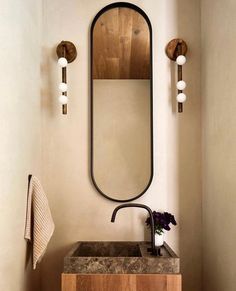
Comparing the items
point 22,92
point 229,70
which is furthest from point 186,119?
point 22,92

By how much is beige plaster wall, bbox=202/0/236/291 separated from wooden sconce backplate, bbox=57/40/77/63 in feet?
2.52

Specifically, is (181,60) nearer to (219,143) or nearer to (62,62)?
(219,143)

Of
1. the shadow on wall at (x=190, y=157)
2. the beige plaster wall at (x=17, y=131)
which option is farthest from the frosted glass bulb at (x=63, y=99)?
the shadow on wall at (x=190, y=157)

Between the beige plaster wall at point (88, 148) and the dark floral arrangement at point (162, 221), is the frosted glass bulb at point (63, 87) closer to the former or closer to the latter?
the beige plaster wall at point (88, 148)

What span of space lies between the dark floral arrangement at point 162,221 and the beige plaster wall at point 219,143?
215mm

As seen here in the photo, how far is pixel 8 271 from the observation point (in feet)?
4.20

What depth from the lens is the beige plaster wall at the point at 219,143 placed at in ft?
4.62

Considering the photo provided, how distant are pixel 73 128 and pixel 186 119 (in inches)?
26.8

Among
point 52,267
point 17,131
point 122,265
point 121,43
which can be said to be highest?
point 121,43

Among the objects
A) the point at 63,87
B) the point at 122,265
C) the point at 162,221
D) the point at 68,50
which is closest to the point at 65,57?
the point at 68,50

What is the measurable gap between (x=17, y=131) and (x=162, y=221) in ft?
2.91

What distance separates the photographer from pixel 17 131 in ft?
4.60

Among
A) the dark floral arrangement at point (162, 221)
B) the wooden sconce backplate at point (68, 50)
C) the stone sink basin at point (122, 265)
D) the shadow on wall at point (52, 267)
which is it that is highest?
the wooden sconce backplate at point (68, 50)

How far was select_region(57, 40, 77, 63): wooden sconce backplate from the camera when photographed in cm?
183
